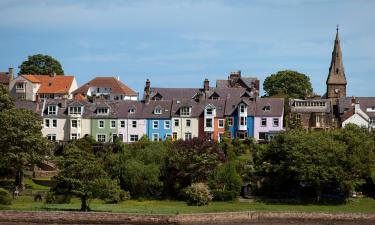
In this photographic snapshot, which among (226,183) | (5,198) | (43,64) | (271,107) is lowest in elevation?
(5,198)

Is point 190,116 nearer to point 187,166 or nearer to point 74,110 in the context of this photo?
point 74,110

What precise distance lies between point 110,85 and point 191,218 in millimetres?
65705

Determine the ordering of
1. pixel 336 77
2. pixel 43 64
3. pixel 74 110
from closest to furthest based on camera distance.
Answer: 1. pixel 74 110
2. pixel 336 77
3. pixel 43 64

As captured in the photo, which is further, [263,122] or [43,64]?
[43,64]

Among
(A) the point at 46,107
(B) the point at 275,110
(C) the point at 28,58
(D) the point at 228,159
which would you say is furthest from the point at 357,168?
(C) the point at 28,58

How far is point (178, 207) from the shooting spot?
6694 centimetres

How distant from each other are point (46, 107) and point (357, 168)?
43.8m

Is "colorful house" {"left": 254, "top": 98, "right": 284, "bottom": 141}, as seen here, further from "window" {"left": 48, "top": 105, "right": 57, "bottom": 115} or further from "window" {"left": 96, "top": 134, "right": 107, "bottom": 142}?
"window" {"left": 48, "top": 105, "right": 57, "bottom": 115}

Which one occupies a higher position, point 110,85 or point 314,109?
point 110,85

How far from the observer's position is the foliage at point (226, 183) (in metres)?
71.7

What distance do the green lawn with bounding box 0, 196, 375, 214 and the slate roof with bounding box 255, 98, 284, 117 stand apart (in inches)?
1003

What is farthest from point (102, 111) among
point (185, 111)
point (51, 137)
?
point (185, 111)

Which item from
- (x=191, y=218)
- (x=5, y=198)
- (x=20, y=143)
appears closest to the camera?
(x=191, y=218)

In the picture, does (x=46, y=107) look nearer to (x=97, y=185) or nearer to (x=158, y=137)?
(x=158, y=137)
